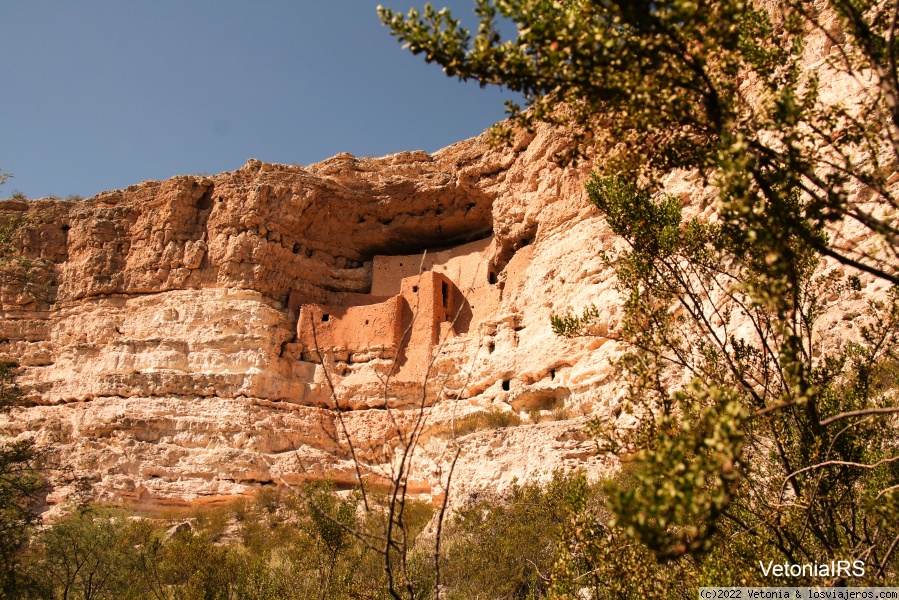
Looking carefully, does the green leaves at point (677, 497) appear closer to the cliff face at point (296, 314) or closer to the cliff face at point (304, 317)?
the cliff face at point (304, 317)

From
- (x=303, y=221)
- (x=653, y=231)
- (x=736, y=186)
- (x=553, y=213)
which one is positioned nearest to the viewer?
(x=736, y=186)

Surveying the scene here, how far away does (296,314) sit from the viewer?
78.7 feet

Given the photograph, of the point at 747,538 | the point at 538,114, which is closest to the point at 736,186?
the point at 538,114

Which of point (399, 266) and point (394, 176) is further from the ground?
point (394, 176)

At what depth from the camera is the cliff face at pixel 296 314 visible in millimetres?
19531

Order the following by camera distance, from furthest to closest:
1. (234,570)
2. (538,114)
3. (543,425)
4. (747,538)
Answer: (543,425), (234,570), (747,538), (538,114)

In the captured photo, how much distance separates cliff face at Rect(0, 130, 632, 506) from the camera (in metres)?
19.5

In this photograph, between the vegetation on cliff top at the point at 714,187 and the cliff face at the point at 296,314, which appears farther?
the cliff face at the point at 296,314

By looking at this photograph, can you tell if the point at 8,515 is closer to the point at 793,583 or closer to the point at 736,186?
the point at 793,583

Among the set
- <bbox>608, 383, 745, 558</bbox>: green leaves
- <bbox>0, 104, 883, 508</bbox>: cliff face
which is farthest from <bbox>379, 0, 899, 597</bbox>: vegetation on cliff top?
<bbox>0, 104, 883, 508</bbox>: cliff face

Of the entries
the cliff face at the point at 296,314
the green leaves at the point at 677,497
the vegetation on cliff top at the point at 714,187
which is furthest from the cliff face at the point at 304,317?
the green leaves at the point at 677,497

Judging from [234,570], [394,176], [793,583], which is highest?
[394,176]

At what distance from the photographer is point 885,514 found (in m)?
4.49

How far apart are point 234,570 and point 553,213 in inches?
508
